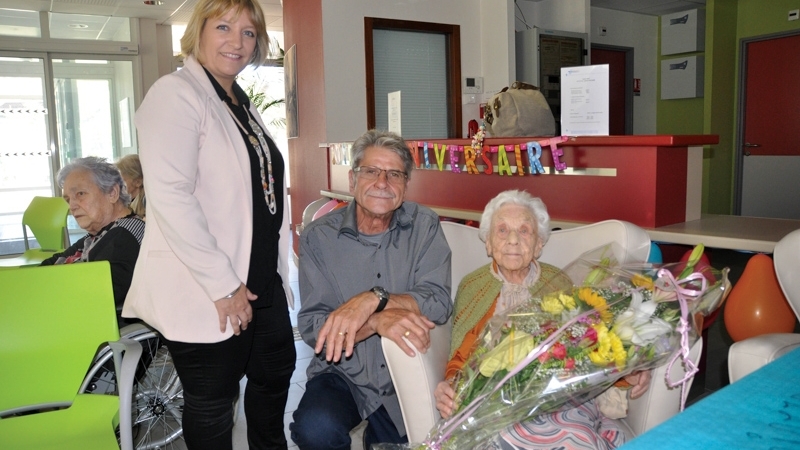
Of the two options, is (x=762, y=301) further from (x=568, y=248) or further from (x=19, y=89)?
(x=19, y=89)

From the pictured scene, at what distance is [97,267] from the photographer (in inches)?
75.2

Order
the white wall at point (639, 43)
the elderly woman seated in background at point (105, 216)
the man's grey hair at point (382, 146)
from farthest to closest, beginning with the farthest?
the white wall at point (639, 43)
the elderly woman seated in background at point (105, 216)
the man's grey hair at point (382, 146)

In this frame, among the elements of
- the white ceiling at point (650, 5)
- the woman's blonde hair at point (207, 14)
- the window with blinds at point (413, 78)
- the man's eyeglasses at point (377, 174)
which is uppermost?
the white ceiling at point (650, 5)

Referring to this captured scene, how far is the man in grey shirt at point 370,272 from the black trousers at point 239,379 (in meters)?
0.12

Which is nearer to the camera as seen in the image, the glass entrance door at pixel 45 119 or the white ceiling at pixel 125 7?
the white ceiling at pixel 125 7

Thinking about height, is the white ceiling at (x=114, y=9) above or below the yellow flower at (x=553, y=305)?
above

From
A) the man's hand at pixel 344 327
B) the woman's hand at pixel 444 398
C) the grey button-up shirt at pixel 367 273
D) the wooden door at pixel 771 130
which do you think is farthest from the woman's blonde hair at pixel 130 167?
the wooden door at pixel 771 130

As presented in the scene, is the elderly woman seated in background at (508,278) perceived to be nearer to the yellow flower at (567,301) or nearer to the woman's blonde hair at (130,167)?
the yellow flower at (567,301)

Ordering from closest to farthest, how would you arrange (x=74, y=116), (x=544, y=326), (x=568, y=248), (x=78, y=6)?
(x=544, y=326)
(x=568, y=248)
(x=78, y=6)
(x=74, y=116)

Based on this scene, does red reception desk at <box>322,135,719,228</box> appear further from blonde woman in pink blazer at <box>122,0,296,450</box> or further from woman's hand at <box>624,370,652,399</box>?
blonde woman in pink blazer at <box>122,0,296,450</box>

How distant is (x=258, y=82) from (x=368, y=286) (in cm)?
820

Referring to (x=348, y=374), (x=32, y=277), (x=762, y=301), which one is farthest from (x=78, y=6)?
(x=762, y=301)

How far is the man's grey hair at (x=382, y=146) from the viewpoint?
190cm

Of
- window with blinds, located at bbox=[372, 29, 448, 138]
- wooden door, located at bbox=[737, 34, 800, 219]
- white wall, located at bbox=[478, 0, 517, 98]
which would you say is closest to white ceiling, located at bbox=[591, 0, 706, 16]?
wooden door, located at bbox=[737, 34, 800, 219]
